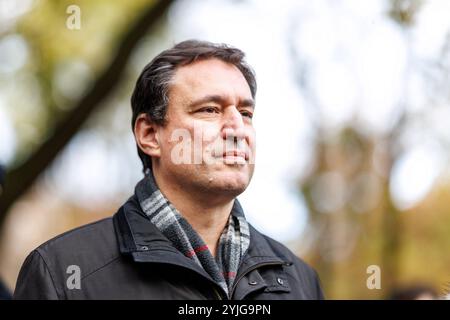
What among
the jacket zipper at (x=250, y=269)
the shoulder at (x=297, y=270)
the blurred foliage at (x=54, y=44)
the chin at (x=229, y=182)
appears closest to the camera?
the jacket zipper at (x=250, y=269)

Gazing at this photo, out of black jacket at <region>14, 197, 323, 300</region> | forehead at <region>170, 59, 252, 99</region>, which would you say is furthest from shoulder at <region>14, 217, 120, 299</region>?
forehead at <region>170, 59, 252, 99</region>

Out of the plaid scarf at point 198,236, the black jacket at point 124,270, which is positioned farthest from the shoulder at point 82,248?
→ the plaid scarf at point 198,236

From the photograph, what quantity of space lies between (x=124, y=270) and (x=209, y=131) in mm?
674

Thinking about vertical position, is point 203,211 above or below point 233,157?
below

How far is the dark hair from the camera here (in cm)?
325

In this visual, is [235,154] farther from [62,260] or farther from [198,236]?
[62,260]

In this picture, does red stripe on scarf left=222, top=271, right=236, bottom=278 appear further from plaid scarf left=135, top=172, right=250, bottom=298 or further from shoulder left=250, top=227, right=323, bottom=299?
shoulder left=250, top=227, right=323, bottom=299

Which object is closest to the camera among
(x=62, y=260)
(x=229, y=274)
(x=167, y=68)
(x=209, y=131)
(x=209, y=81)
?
(x=62, y=260)

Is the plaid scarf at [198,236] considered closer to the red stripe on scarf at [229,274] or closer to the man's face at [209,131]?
the red stripe on scarf at [229,274]

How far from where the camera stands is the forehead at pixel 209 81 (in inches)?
123

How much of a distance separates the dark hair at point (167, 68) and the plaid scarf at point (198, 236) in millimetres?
307

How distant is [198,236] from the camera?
2.94m

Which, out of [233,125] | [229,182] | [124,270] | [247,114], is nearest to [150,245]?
[124,270]

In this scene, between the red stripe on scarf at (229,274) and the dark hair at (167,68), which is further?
the dark hair at (167,68)
